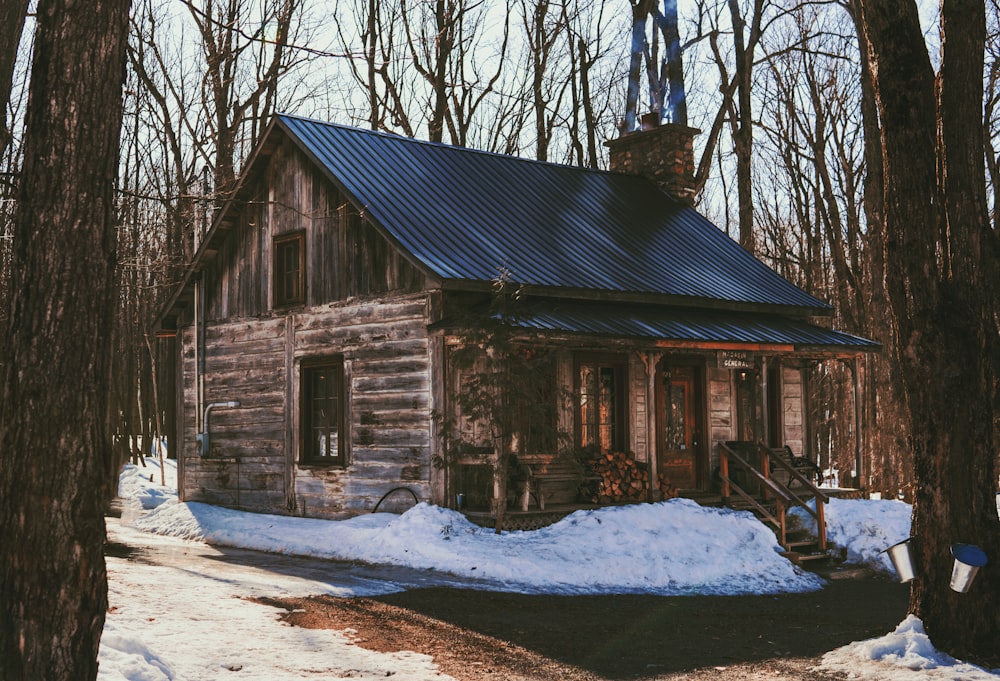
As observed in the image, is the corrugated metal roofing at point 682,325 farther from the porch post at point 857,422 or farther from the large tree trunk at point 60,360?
the large tree trunk at point 60,360

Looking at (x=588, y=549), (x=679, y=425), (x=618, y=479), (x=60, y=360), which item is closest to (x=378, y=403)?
(x=618, y=479)

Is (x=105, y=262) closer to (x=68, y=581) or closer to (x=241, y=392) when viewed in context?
(x=68, y=581)

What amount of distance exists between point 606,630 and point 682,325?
8461mm

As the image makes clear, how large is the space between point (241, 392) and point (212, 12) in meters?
12.7

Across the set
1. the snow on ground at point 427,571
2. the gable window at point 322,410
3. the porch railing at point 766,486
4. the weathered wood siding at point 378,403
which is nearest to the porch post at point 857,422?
the porch railing at point 766,486

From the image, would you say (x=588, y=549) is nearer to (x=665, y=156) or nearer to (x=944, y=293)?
(x=944, y=293)

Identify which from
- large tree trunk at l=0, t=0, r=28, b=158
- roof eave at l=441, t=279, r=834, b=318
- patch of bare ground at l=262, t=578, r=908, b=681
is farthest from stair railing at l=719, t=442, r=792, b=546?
large tree trunk at l=0, t=0, r=28, b=158

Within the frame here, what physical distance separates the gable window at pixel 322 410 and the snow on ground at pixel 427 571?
1196 millimetres

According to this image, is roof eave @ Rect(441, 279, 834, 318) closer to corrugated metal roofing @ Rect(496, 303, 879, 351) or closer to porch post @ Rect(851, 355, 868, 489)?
corrugated metal roofing @ Rect(496, 303, 879, 351)

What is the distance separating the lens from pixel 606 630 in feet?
32.5

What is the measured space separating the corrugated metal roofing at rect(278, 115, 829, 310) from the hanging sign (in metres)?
0.98

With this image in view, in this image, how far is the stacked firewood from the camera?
55.2 feet

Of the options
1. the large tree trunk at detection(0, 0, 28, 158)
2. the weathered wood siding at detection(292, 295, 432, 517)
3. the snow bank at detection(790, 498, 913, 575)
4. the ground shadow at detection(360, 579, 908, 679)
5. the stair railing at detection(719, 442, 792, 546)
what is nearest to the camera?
the ground shadow at detection(360, 579, 908, 679)

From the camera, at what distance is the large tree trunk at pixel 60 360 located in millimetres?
5645
